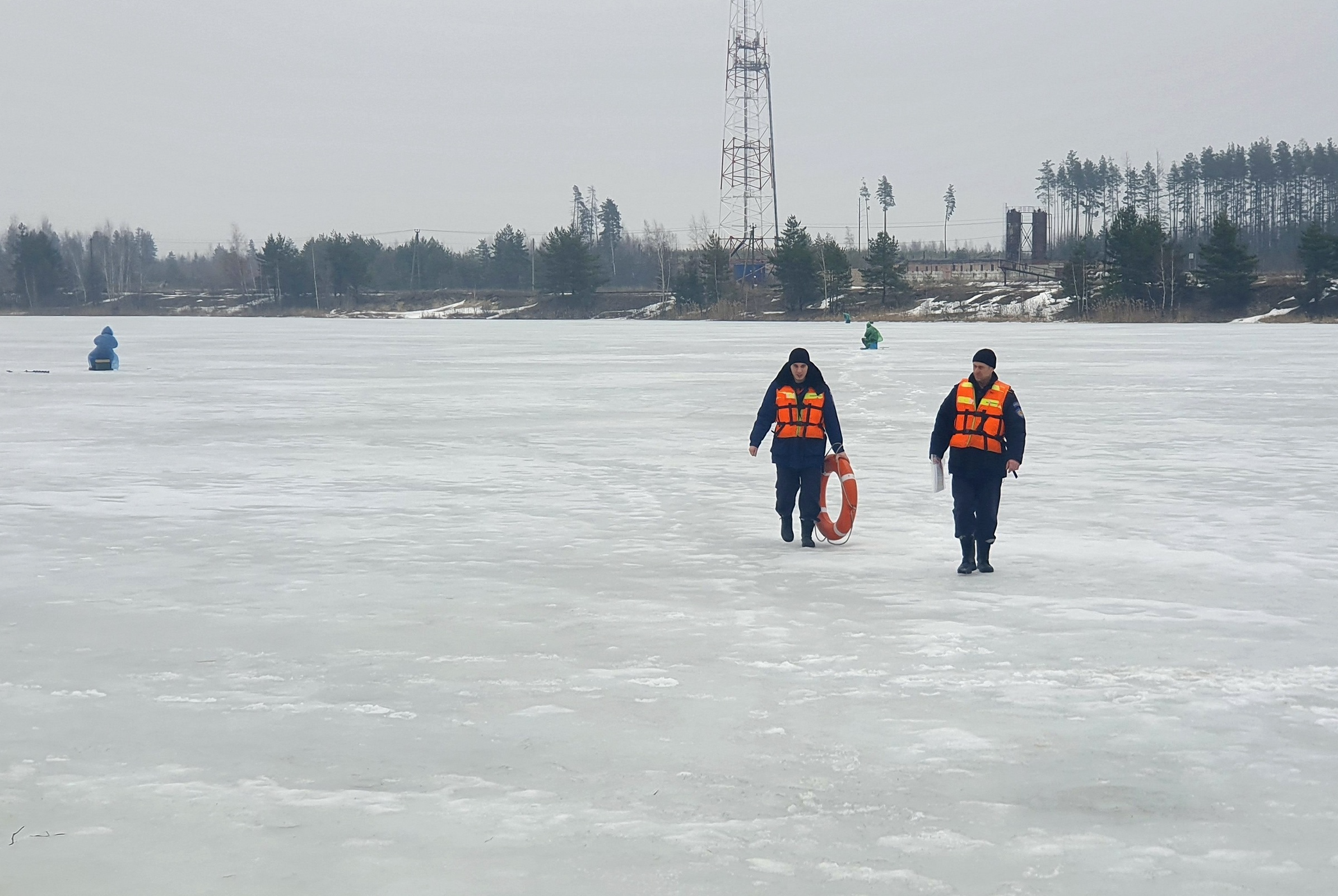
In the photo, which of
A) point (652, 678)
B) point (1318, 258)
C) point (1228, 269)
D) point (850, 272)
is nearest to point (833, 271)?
point (850, 272)

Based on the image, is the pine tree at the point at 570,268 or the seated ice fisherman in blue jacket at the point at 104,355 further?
the pine tree at the point at 570,268

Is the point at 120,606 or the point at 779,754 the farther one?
the point at 120,606

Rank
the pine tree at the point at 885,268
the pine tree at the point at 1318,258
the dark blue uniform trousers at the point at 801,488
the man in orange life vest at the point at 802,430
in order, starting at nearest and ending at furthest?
the man in orange life vest at the point at 802,430 < the dark blue uniform trousers at the point at 801,488 < the pine tree at the point at 1318,258 < the pine tree at the point at 885,268

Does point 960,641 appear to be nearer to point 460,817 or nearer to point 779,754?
point 779,754

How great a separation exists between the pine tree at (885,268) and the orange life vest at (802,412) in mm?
95554

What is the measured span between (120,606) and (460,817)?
443 centimetres

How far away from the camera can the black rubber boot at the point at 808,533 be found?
1045 cm

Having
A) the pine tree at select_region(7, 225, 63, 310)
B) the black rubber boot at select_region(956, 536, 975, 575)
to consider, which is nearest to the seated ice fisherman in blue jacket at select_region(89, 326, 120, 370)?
the black rubber boot at select_region(956, 536, 975, 575)

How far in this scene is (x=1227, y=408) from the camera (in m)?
22.2

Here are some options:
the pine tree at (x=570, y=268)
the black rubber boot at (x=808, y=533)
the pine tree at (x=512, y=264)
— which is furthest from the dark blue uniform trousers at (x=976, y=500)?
the pine tree at (x=512, y=264)

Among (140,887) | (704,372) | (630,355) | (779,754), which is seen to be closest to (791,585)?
(779,754)

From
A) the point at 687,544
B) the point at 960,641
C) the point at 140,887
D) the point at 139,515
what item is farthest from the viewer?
the point at 139,515

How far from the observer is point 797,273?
4151 inches

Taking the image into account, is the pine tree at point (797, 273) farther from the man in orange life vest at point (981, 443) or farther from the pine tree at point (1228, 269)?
the man in orange life vest at point (981, 443)
